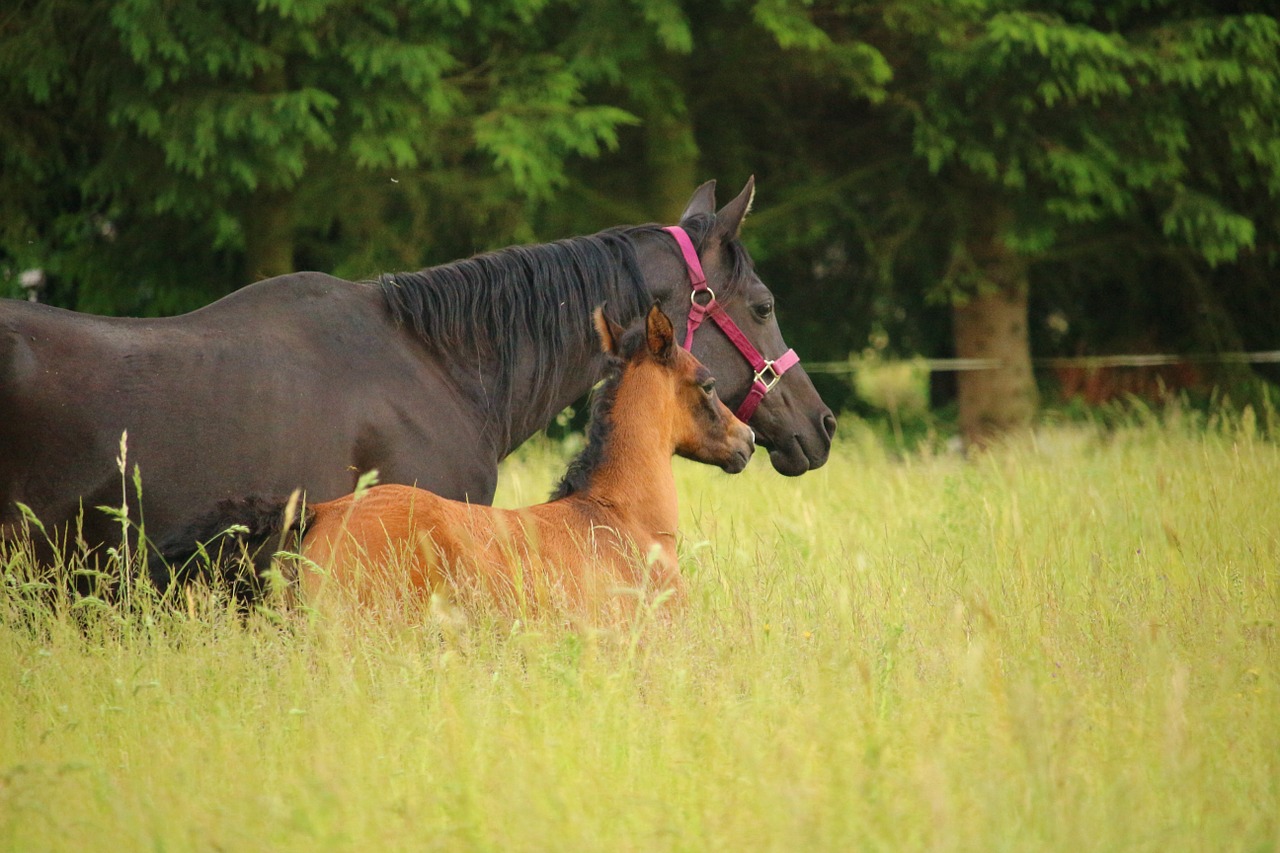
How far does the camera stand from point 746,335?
5.36m

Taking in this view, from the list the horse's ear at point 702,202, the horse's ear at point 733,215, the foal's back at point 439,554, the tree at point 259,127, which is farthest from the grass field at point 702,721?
the tree at point 259,127

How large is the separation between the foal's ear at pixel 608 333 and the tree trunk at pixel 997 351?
7229mm

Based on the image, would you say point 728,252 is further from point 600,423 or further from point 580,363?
point 600,423

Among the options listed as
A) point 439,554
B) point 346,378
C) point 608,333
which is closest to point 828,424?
point 608,333

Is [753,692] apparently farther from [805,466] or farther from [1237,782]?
[805,466]

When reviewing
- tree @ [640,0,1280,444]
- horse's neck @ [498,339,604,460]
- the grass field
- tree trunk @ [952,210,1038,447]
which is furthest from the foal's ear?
tree trunk @ [952,210,1038,447]

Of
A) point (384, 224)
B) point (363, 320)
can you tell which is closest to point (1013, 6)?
point (384, 224)

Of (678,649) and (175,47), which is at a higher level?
(175,47)

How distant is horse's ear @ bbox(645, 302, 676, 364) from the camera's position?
448 cm

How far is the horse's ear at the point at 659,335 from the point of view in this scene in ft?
14.7

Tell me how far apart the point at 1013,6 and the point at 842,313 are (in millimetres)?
3951

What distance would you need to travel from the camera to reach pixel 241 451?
4406 millimetres

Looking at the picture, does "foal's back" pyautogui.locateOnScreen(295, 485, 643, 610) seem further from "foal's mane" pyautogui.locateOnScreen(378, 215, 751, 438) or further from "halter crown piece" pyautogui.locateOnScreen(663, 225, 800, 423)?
"halter crown piece" pyautogui.locateOnScreen(663, 225, 800, 423)

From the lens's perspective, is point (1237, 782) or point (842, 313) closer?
point (1237, 782)
